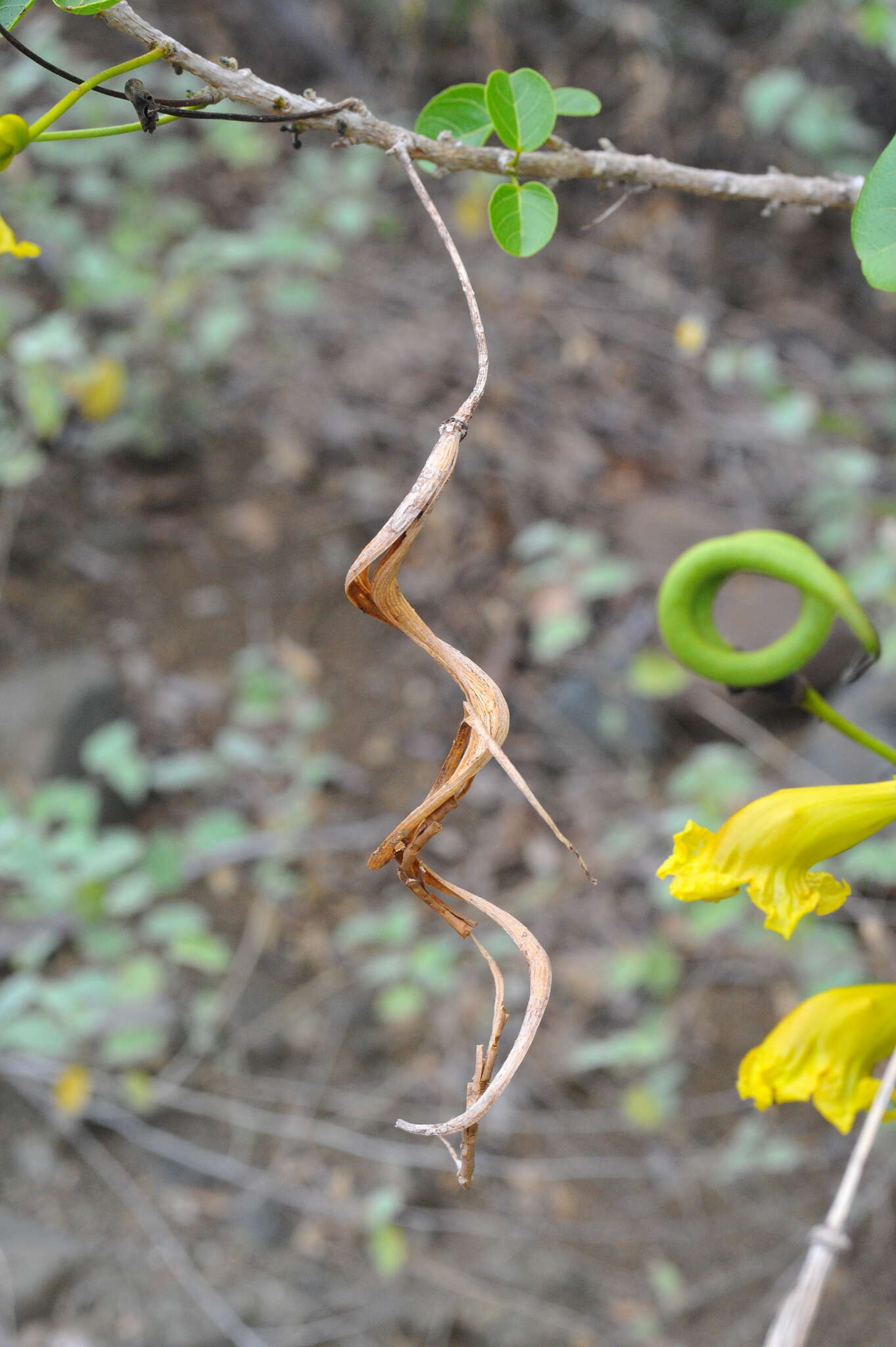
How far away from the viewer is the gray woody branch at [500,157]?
47 cm

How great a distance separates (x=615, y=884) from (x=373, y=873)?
0.50 metres

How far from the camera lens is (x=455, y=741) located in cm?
46

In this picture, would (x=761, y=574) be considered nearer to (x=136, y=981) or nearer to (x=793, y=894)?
(x=793, y=894)

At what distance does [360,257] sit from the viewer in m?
3.13

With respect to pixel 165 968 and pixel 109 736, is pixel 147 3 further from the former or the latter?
pixel 165 968

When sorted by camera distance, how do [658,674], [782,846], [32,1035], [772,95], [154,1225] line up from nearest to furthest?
[782,846] → [32,1035] → [154,1225] → [658,674] → [772,95]

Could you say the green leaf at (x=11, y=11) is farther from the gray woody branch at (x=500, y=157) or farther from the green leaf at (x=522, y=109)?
the green leaf at (x=522, y=109)

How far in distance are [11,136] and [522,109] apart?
253 mm

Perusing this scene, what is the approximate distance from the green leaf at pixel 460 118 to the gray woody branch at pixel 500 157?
29mm

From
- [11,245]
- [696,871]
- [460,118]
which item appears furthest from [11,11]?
[696,871]

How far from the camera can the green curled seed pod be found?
0.56 meters

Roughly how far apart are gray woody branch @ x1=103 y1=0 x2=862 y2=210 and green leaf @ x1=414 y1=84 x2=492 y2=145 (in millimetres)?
29

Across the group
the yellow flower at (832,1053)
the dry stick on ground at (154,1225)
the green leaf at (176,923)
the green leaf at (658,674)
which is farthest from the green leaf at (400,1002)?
the yellow flower at (832,1053)

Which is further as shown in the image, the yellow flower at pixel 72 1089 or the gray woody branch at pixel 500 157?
the yellow flower at pixel 72 1089
